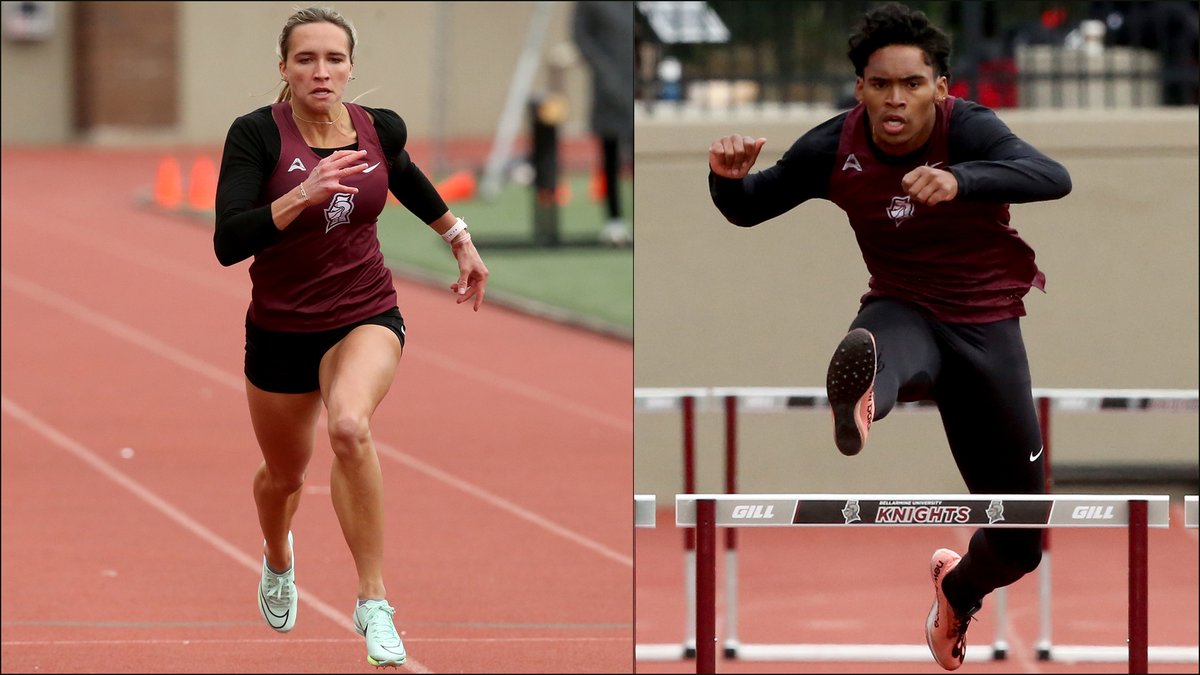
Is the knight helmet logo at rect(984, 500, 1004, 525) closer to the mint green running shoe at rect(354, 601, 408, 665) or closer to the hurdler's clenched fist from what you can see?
the hurdler's clenched fist

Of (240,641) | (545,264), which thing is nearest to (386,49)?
(240,641)

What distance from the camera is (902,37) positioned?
13.3ft

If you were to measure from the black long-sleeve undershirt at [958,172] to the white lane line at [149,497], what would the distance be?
3740 millimetres

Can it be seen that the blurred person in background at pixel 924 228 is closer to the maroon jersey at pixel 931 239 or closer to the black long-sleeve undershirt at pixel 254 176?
the maroon jersey at pixel 931 239

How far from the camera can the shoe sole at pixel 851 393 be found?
403cm

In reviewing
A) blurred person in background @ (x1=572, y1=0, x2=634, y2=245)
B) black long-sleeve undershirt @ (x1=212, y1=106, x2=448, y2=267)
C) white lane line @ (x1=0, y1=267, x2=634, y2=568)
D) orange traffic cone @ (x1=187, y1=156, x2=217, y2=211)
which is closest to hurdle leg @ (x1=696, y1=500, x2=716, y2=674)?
black long-sleeve undershirt @ (x1=212, y1=106, x2=448, y2=267)

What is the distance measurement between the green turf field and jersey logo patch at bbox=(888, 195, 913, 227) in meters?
8.03

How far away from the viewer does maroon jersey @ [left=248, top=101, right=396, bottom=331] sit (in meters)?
3.91

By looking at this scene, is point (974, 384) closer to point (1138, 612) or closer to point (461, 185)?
point (1138, 612)

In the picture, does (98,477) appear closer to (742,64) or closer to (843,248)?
(742,64)

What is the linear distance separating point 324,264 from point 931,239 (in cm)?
128

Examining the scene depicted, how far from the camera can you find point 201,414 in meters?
12.7

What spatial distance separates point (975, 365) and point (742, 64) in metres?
2.25

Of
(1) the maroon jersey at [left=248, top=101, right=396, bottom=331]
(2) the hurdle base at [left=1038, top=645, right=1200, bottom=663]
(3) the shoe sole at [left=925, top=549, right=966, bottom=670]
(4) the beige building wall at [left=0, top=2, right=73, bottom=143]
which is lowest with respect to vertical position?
(2) the hurdle base at [left=1038, top=645, right=1200, bottom=663]
